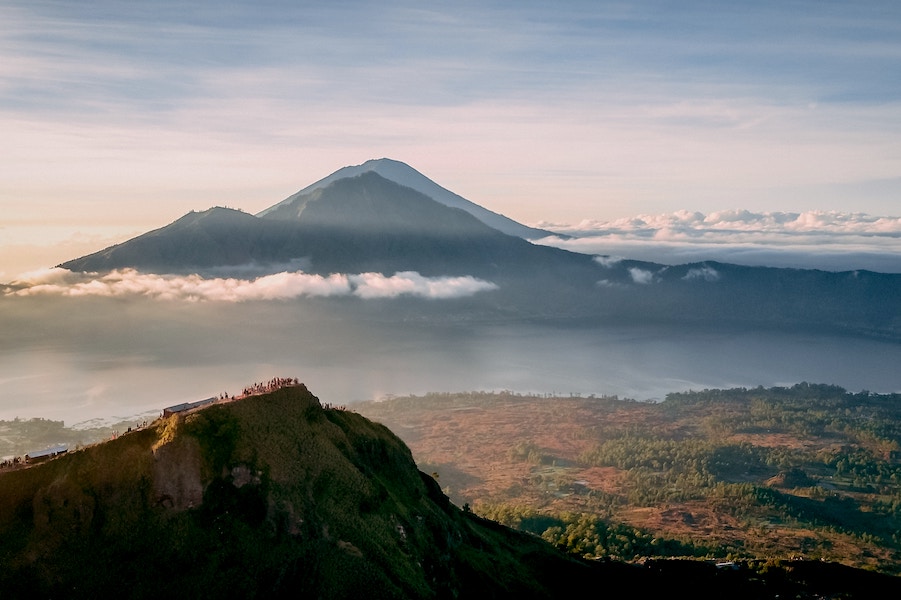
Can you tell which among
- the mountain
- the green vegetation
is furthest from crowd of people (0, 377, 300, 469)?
the green vegetation

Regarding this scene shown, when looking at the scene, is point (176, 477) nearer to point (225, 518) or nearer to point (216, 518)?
point (216, 518)

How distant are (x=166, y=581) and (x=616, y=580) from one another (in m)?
35.2

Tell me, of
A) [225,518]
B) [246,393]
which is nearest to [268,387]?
[246,393]

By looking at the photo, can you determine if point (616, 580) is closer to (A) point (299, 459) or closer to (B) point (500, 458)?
(A) point (299, 459)

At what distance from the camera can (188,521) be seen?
3369 cm

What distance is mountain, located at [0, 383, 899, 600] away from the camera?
106 ft

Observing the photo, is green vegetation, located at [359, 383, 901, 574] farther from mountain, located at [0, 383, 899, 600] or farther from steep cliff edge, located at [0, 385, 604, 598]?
steep cliff edge, located at [0, 385, 604, 598]

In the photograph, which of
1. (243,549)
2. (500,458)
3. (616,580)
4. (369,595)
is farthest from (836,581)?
(500,458)

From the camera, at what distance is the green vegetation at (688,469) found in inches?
3467

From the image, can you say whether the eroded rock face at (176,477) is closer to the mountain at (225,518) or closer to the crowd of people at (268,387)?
the mountain at (225,518)

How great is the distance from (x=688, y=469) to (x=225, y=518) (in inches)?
4199

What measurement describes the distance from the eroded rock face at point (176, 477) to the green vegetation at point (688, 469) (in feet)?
158


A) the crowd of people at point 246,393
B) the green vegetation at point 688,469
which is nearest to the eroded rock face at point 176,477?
the crowd of people at point 246,393

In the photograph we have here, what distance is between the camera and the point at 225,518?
3419 centimetres
